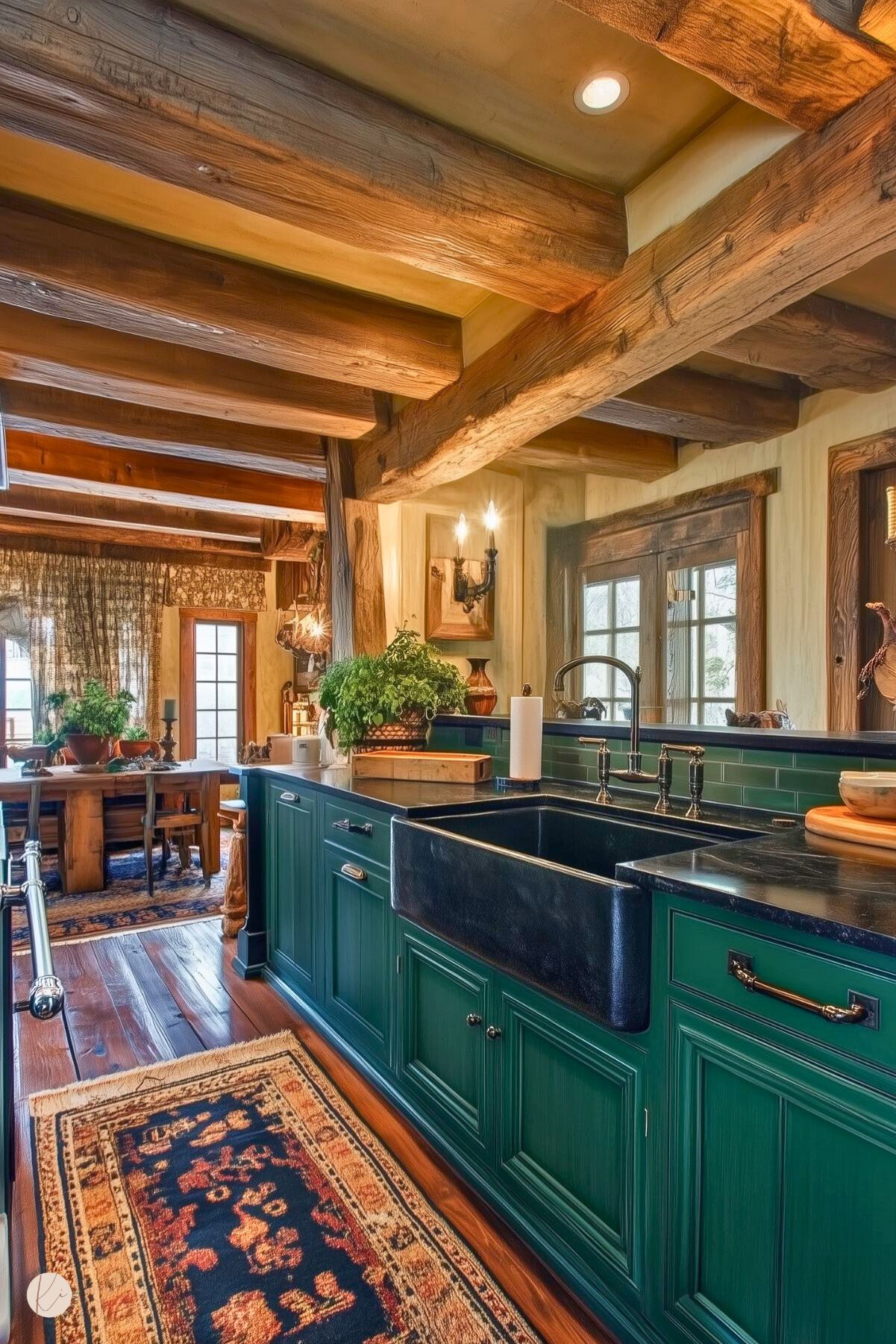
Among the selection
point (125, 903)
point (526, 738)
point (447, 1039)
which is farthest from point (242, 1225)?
point (125, 903)

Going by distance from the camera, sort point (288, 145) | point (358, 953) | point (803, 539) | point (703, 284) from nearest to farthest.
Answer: point (288, 145) < point (703, 284) < point (358, 953) < point (803, 539)

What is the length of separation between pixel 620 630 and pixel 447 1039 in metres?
2.92

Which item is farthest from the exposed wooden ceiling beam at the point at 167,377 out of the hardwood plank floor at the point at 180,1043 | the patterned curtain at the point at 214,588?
the patterned curtain at the point at 214,588

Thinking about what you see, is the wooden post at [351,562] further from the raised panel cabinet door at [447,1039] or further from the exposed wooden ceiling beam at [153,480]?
the raised panel cabinet door at [447,1039]

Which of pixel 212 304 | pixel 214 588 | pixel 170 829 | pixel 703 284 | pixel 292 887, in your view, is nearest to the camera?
pixel 703 284

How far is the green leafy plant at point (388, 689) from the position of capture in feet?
9.03

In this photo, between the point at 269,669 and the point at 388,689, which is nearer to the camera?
the point at 388,689

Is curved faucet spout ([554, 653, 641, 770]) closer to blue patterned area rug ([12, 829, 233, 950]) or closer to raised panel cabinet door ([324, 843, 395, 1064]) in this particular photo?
raised panel cabinet door ([324, 843, 395, 1064])

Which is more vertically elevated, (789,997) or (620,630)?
(620,630)

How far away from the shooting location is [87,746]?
15.0 feet

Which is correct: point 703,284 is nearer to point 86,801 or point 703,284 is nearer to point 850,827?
point 850,827

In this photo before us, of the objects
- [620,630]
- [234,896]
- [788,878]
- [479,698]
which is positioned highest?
[620,630]

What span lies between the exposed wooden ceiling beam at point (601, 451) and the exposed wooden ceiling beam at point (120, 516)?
2971mm

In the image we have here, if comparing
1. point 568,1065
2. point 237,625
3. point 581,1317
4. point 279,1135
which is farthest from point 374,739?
point 237,625
